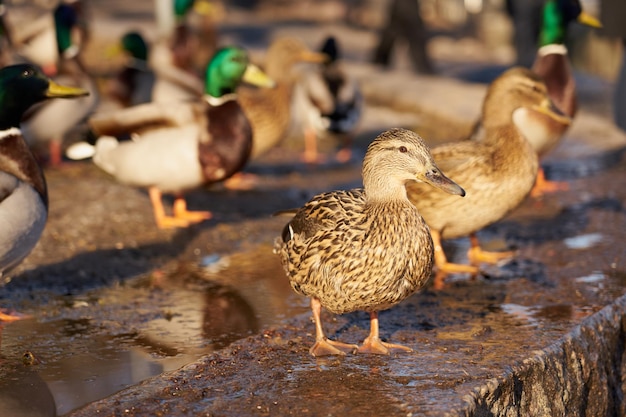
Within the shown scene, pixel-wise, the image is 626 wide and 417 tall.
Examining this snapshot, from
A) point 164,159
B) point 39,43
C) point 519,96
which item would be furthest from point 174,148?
point 39,43

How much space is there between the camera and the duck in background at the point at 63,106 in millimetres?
9078

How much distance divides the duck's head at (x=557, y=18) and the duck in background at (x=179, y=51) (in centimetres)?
299

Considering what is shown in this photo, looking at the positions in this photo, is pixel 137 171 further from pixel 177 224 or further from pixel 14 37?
pixel 14 37

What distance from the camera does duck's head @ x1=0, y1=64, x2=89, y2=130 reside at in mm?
5559

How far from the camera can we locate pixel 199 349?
4676 mm

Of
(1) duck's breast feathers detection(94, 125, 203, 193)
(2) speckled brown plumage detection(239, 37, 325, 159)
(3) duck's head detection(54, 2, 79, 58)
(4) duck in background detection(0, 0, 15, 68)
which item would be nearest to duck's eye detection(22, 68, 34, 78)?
(1) duck's breast feathers detection(94, 125, 203, 193)

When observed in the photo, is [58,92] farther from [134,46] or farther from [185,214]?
[134,46]

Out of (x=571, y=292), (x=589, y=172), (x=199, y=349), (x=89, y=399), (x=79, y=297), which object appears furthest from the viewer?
(x=589, y=172)

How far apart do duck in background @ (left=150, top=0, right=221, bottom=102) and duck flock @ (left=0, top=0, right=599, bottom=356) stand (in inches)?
1.0

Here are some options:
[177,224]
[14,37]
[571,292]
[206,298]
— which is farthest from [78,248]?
[14,37]

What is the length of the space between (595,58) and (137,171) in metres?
14.3

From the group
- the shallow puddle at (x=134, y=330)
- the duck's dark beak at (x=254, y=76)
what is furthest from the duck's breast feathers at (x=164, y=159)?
the shallow puddle at (x=134, y=330)

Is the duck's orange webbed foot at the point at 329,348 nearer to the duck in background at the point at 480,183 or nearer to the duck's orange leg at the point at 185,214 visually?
the duck in background at the point at 480,183

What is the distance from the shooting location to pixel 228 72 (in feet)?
25.5
